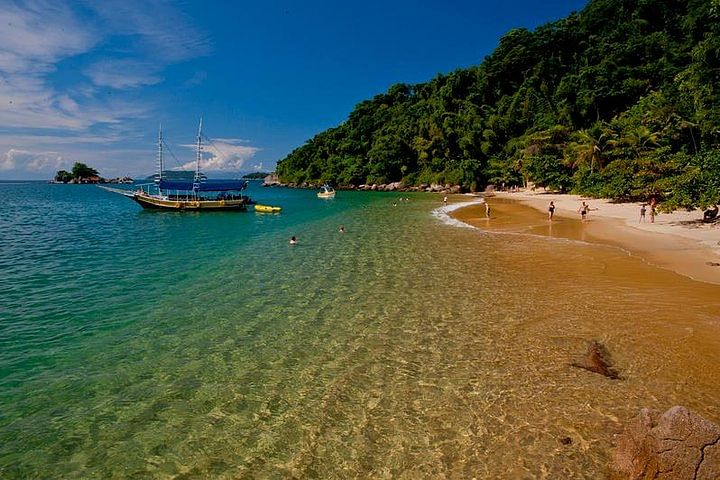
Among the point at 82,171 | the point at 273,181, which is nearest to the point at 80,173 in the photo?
the point at 82,171

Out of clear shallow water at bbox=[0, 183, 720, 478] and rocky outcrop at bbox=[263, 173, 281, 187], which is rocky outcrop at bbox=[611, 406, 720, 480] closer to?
clear shallow water at bbox=[0, 183, 720, 478]

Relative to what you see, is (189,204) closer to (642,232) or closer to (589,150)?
(642,232)

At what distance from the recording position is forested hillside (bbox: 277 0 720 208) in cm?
3475

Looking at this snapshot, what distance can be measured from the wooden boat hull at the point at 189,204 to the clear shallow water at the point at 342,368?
120 ft

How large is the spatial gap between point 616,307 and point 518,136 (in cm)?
9034

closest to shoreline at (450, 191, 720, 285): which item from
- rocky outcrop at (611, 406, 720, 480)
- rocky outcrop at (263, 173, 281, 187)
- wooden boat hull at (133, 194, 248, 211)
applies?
rocky outcrop at (611, 406, 720, 480)

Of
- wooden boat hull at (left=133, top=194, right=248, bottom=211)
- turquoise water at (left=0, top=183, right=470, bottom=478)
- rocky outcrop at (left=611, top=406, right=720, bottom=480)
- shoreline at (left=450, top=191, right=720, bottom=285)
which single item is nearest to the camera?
rocky outcrop at (left=611, top=406, right=720, bottom=480)

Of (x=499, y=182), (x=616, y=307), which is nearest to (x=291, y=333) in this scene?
(x=616, y=307)

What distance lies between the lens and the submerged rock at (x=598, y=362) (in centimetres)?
837

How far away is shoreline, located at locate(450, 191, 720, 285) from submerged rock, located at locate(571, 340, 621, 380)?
814cm

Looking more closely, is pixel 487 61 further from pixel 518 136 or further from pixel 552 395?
pixel 552 395

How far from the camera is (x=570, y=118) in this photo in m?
76.3

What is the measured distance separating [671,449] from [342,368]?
596 centimetres

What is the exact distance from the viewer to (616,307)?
12070 millimetres
